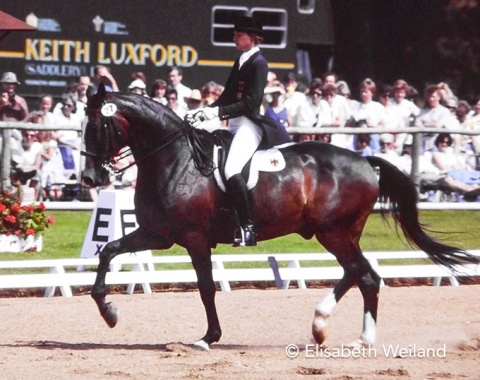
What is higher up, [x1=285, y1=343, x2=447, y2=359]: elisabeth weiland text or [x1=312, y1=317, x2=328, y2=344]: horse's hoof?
[x1=312, y1=317, x2=328, y2=344]: horse's hoof

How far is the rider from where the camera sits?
9.71m

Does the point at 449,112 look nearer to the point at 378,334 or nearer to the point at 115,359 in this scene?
the point at 378,334

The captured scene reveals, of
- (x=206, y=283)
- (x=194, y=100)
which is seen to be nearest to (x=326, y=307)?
(x=206, y=283)

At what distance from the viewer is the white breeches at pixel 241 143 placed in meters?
9.72

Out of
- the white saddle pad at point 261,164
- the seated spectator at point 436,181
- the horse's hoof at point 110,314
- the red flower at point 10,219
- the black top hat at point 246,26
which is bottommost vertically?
the horse's hoof at point 110,314

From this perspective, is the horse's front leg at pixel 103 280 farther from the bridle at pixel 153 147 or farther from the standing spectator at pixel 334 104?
the standing spectator at pixel 334 104

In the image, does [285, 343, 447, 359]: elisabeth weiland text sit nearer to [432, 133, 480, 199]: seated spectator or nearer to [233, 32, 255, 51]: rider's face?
[233, 32, 255, 51]: rider's face

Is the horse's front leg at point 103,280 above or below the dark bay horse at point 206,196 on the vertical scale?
below

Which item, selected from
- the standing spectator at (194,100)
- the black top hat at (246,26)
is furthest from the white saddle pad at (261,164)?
the standing spectator at (194,100)

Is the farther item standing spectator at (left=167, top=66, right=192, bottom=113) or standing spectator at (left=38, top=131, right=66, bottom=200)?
standing spectator at (left=167, top=66, right=192, bottom=113)

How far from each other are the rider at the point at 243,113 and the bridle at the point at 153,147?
0.14 m

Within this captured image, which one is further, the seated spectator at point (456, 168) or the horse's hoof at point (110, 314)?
the seated spectator at point (456, 168)

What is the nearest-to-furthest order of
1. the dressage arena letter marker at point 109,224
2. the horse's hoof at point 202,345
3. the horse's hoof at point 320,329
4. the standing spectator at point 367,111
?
the horse's hoof at point 202,345, the horse's hoof at point 320,329, the dressage arena letter marker at point 109,224, the standing spectator at point 367,111

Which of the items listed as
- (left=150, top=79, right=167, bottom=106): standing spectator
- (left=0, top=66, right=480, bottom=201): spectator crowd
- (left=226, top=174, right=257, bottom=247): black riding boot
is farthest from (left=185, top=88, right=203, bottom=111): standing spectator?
(left=226, top=174, right=257, bottom=247): black riding boot
